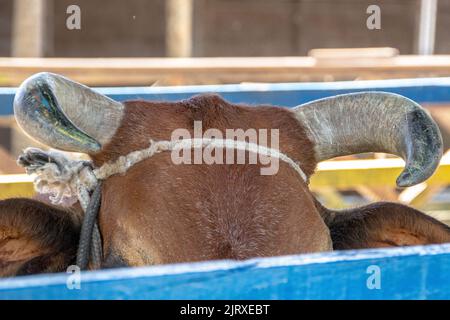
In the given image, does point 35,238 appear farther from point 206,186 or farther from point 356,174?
point 356,174

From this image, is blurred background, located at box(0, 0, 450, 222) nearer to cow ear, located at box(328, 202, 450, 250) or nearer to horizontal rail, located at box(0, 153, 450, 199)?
horizontal rail, located at box(0, 153, 450, 199)

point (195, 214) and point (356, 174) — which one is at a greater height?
point (195, 214)

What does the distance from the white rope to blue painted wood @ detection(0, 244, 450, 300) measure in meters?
0.93

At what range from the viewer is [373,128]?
10.3 ft

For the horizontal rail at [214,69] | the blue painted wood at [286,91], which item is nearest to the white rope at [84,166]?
the blue painted wood at [286,91]

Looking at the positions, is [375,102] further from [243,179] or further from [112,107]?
[112,107]

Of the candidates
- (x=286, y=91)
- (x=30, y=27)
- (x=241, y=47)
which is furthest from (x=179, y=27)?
(x=286, y=91)

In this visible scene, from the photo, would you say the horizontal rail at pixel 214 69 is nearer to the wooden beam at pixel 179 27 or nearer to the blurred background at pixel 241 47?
the blurred background at pixel 241 47

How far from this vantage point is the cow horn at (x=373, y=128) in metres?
2.91

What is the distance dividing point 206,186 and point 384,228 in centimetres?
87

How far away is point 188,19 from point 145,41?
181 inches

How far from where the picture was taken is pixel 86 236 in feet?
9.93

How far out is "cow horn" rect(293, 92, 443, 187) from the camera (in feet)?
9.56

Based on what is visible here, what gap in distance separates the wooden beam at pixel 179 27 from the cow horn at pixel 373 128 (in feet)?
27.2
